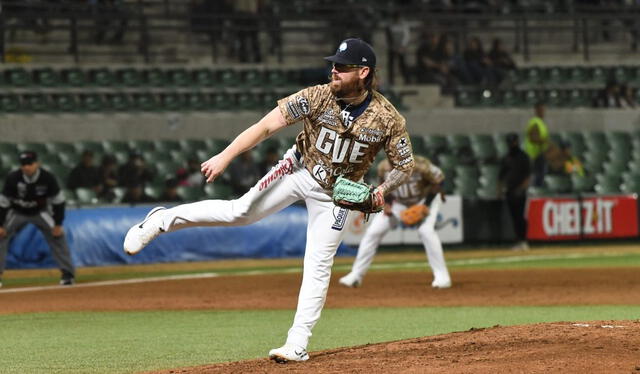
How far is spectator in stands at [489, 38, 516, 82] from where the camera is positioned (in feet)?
79.9

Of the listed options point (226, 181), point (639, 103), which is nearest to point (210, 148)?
point (226, 181)

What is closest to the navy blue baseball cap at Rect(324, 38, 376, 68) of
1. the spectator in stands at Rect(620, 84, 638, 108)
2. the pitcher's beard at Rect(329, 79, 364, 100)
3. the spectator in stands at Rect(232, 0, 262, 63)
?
the pitcher's beard at Rect(329, 79, 364, 100)

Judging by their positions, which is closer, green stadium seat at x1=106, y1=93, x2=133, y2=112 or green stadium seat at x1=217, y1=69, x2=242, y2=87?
green stadium seat at x1=106, y1=93, x2=133, y2=112

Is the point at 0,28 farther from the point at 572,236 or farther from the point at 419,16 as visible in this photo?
the point at 572,236

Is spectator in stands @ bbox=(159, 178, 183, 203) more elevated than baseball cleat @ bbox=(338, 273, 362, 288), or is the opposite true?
spectator in stands @ bbox=(159, 178, 183, 203)

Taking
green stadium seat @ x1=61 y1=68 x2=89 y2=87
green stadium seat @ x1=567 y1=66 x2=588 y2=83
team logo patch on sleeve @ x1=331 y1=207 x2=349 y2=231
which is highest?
green stadium seat @ x1=61 y1=68 x2=89 y2=87

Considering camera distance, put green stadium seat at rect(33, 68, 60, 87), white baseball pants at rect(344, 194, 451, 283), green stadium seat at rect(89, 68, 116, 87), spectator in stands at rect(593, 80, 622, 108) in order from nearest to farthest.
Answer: white baseball pants at rect(344, 194, 451, 283)
green stadium seat at rect(33, 68, 60, 87)
green stadium seat at rect(89, 68, 116, 87)
spectator in stands at rect(593, 80, 622, 108)

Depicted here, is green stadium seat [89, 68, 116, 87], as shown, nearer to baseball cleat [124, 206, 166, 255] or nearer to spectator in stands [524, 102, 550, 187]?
spectator in stands [524, 102, 550, 187]

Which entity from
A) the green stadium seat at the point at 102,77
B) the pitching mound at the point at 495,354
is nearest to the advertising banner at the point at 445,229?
the green stadium seat at the point at 102,77

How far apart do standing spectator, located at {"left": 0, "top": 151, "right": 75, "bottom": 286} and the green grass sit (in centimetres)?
320

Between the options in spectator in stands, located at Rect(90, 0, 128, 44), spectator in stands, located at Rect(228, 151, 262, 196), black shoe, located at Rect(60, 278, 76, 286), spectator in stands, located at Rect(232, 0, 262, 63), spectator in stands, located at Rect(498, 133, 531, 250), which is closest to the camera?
black shoe, located at Rect(60, 278, 76, 286)

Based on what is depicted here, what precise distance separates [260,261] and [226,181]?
1.72m

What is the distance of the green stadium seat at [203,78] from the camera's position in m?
22.2

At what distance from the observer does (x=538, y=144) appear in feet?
71.5
